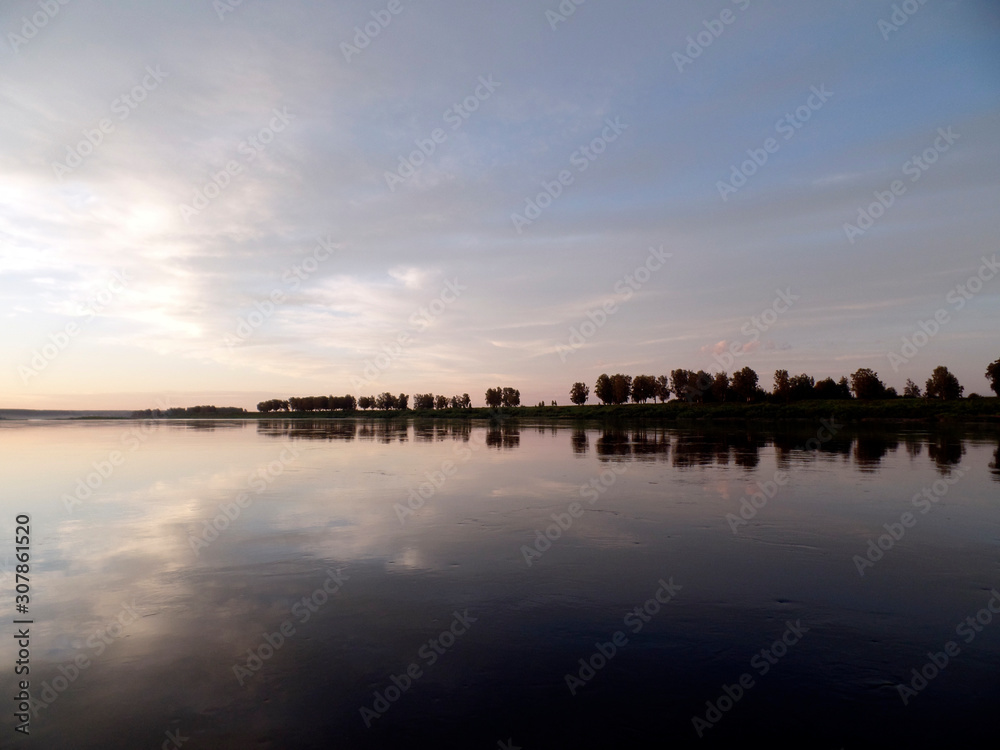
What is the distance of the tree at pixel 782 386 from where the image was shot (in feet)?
417

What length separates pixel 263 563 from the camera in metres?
10.7

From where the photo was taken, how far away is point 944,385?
10662 centimetres
